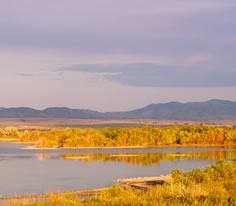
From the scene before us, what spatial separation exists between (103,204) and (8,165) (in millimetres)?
31396

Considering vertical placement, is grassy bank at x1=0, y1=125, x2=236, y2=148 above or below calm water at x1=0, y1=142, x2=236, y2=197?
above

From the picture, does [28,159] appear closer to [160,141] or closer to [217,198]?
[160,141]

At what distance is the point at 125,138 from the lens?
7619cm

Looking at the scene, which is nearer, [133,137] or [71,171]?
[71,171]

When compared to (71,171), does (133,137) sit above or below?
above

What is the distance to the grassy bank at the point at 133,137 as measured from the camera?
7375 centimetres

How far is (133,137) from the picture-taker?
252 ft

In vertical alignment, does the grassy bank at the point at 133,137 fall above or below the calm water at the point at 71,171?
above

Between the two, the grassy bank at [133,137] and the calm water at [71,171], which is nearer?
the calm water at [71,171]

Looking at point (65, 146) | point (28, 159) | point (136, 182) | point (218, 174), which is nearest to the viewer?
point (218, 174)

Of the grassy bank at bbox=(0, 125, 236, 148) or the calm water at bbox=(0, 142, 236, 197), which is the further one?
the grassy bank at bbox=(0, 125, 236, 148)

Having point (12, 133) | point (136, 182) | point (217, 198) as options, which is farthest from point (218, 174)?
point (12, 133)

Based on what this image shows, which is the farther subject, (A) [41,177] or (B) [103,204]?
(A) [41,177]

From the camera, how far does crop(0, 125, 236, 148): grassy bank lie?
7375cm
